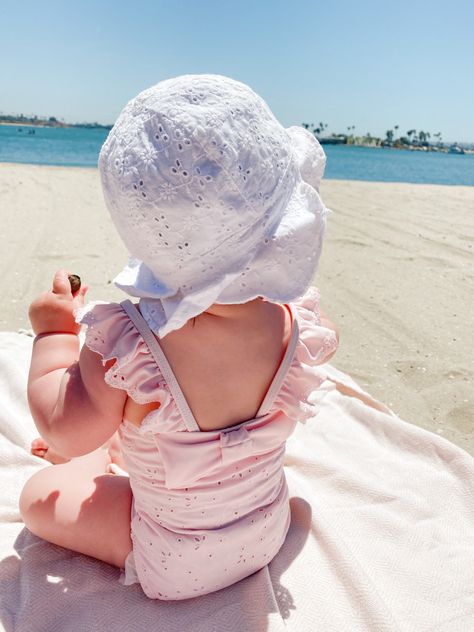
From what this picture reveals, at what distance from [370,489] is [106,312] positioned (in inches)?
43.4

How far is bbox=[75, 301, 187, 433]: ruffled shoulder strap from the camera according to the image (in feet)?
3.43

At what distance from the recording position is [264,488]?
50.9 inches

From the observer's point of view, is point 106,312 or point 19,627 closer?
point 106,312

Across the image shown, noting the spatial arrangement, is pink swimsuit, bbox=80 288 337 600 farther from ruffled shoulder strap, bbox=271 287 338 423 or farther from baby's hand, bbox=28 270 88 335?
baby's hand, bbox=28 270 88 335

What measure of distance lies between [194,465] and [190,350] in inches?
9.8

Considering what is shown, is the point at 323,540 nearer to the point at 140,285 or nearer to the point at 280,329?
the point at 280,329

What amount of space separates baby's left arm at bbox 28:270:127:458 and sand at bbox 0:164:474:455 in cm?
153

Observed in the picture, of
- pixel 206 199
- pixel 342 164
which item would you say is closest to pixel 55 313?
pixel 206 199

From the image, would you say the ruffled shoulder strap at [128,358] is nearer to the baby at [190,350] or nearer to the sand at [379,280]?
the baby at [190,350]

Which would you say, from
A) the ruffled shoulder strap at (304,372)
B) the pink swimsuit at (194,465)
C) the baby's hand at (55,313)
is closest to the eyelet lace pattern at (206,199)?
the pink swimsuit at (194,465)

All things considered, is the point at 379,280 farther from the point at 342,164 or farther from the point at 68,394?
the point at 342,164

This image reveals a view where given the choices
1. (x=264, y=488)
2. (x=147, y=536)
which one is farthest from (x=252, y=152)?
(x=147, y=536)

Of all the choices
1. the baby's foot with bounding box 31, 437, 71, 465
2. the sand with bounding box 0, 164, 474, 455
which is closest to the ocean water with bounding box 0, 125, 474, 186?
the sand with bounding box 0, 164, 474, 455

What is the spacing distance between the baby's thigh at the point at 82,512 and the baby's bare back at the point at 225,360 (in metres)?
0.34
